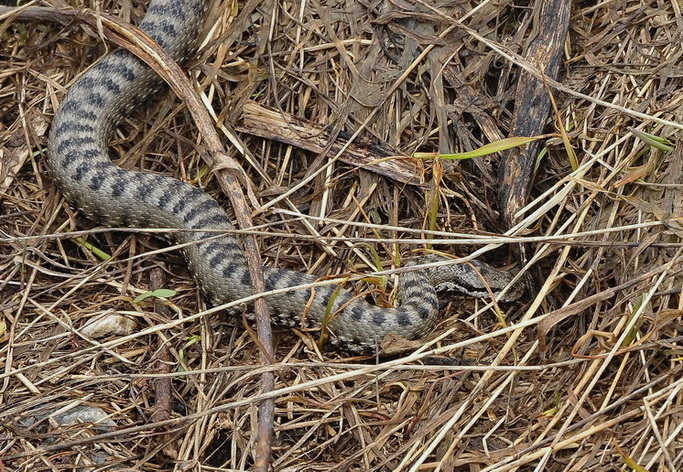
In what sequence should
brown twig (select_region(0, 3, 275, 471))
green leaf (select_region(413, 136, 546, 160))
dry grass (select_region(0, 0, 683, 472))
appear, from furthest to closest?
green leaf (select_region(413, 136, 546, 160)) → dry grass (select_region(0, 0, 683, 472)) → brown twig (select_region(0, 3, 275, 471))

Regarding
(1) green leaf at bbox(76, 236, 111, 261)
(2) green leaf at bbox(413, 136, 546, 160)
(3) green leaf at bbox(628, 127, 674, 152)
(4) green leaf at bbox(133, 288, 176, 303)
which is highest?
(3) green leaf at bbox(628, 127, 674, 152)

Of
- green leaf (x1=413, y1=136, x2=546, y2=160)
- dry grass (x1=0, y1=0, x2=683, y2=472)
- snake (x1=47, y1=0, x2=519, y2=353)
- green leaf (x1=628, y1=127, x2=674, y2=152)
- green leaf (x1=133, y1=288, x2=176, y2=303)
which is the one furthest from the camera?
snake (x1=47, y1=0, x2=519, y2=353)

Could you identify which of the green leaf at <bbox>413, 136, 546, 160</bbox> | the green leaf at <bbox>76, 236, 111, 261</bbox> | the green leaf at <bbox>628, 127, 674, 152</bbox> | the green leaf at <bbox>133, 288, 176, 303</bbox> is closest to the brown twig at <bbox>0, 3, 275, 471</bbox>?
the green leaf at <bbox>133, 288, 176, 303</bbox>

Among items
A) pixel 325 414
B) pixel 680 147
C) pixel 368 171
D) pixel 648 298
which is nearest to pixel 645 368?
pixel 648 298

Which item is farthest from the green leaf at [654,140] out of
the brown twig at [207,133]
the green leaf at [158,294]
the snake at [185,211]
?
the green leaf at [158,294]

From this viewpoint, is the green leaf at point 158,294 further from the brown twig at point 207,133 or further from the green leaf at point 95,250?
the brown twig at point 207,133

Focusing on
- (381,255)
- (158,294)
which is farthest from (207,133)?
(381,255)

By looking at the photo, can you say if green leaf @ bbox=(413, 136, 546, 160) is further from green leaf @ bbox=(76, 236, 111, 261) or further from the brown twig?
green leaf @ bbox=(76, 236, 111, 261)
